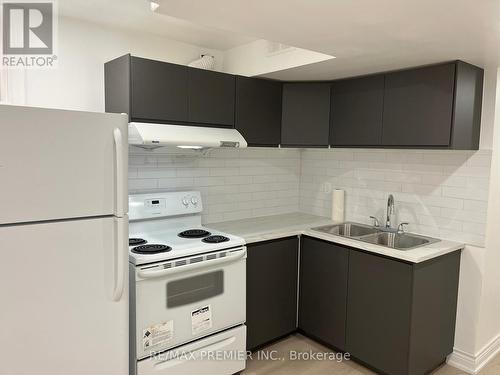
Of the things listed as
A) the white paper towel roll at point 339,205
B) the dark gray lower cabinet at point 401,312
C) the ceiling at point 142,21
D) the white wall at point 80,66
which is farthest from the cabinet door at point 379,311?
the white wall at point 80,66

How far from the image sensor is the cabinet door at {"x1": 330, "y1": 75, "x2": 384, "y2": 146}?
2.91 m

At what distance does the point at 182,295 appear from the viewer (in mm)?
2330

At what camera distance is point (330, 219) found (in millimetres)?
3605

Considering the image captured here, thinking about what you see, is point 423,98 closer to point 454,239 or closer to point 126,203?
point 454,239

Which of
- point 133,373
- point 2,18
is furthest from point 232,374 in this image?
point 2,18

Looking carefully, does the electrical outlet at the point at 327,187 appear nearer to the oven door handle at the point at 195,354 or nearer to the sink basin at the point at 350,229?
the sink basin at the point at 350,229

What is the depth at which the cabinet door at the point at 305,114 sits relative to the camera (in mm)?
3238

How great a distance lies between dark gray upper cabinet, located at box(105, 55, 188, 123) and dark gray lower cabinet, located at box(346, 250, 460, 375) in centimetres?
165

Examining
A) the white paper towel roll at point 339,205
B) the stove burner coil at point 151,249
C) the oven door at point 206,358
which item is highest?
the white paper towel roll at point 339,205

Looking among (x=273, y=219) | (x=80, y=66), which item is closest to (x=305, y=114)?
(x=273, y=219)

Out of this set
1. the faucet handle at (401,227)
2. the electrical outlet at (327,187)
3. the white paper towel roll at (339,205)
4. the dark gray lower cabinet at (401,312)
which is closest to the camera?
the dark gray lower cabinet at (401,312)

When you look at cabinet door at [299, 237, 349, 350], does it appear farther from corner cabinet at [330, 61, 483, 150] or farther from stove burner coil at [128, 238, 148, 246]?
stove burner coil at [128, 238, 148, 246]

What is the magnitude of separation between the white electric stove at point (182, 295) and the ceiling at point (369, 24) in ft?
4.37

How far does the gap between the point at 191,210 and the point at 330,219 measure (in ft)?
4.49
